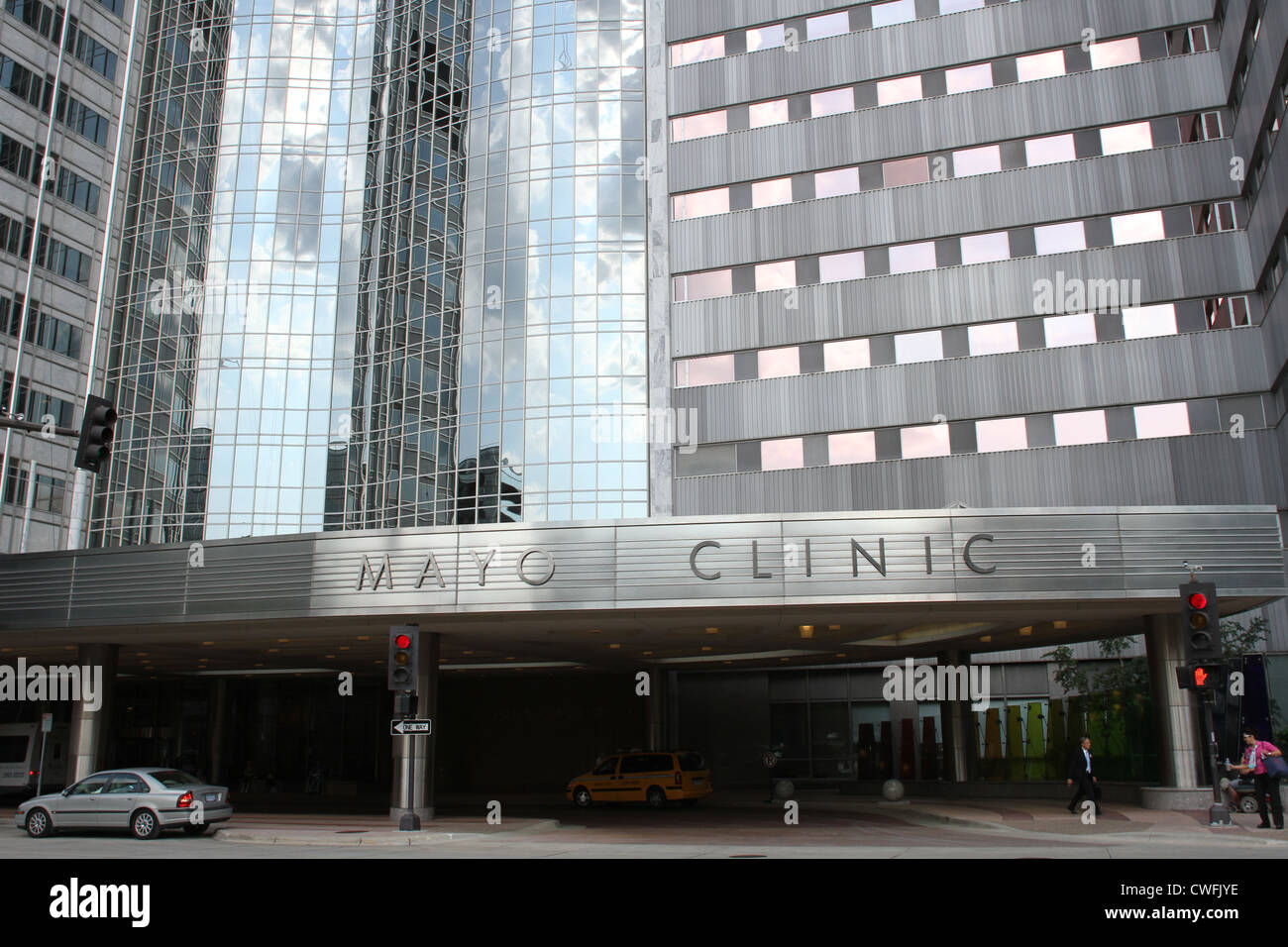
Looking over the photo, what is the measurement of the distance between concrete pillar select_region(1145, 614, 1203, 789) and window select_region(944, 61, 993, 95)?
75.8ft

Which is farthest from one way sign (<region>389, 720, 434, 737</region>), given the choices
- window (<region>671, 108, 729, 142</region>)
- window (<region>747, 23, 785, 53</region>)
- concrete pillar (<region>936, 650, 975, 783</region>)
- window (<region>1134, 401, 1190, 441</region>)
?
window (<region>747, 23, 785, 53</region>)

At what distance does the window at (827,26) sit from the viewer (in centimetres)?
4150

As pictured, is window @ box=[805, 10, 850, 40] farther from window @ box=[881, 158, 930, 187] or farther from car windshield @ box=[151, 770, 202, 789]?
car windshield @ box=[151, 770, 202, 789]

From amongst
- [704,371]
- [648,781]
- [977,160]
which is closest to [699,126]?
[704,371]

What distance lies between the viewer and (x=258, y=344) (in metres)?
46.3

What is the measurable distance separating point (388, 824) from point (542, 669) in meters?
15.9

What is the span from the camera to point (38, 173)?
5200 cm

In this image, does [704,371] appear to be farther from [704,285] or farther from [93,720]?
[93,720]

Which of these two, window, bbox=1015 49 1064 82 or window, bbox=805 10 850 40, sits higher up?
window, bbox=805 10 850 40

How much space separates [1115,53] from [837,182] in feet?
34.5

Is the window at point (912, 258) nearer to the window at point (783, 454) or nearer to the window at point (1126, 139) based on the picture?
the window at point (1126, 139)

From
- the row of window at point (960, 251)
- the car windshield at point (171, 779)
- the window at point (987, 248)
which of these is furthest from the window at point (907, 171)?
the car windshield at point (171, 779)

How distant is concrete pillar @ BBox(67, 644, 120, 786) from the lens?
2788 cm
